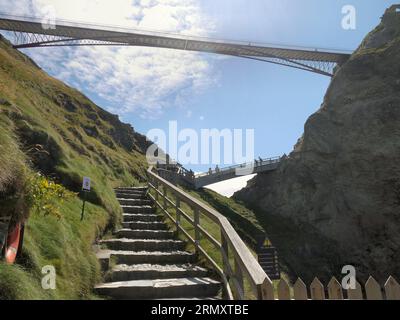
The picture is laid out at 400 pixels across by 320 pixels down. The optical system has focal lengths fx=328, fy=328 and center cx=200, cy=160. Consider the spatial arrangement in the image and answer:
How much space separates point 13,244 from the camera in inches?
165

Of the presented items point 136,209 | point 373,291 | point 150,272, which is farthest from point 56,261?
point 136,209

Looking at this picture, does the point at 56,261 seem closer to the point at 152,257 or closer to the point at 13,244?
the point at 13,244

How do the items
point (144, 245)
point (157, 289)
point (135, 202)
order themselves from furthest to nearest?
point (135, 202), point (144, 245), point (157, 289)

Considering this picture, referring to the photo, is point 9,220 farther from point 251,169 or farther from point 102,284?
point 251,169

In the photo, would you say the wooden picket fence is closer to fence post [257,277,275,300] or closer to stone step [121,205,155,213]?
fence post [257,277,275,300]

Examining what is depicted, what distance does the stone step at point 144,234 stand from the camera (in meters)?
8.94

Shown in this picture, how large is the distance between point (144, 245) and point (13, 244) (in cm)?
428

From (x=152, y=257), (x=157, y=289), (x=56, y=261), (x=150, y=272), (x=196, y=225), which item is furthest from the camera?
(x=196, y=225)

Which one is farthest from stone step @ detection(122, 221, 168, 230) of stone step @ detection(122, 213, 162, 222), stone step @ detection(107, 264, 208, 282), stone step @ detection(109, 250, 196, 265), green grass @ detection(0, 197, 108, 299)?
stone step @ detection(107, 264, 208, 282)

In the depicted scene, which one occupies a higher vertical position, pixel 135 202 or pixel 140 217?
pixel 135 202

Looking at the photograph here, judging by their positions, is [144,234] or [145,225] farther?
[145,225]

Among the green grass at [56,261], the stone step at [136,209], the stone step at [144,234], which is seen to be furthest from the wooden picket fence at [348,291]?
the stone step at [136,209]

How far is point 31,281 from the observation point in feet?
13.5

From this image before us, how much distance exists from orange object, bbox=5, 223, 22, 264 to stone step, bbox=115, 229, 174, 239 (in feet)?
15.1
